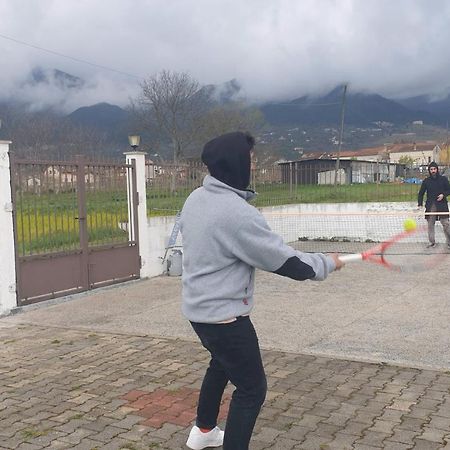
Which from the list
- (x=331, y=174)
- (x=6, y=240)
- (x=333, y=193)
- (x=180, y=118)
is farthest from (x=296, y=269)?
(x=180, y=118)

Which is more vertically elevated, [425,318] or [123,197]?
[123,197]

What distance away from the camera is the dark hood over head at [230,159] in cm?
320

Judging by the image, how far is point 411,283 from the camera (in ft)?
32.3

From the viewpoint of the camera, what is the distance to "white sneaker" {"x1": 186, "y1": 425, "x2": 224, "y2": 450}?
3734mm

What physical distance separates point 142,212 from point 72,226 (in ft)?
5.86

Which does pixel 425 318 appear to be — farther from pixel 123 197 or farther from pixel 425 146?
pixel 425 146

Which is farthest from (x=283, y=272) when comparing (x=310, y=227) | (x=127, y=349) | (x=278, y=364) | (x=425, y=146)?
(x=425, y=146)

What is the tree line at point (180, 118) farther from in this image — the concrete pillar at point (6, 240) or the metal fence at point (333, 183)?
the concrete pillar at point (6, 240)

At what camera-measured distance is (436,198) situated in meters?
13.9

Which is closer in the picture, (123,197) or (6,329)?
(6,329)

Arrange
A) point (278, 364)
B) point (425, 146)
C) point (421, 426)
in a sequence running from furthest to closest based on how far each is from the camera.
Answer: point (425, 146)
point (278, 364)
point (421, 426)

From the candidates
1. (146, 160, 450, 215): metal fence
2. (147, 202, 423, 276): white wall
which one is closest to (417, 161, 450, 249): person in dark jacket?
(146, 160, 450, 215): metal fence

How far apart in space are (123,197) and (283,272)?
747cm

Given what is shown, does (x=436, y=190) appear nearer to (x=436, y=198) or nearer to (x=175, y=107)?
(x=436, y=198)
